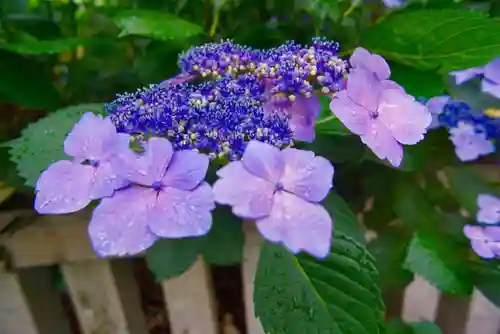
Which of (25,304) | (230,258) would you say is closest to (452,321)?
(230,258)

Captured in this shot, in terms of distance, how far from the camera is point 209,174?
1.26 feet

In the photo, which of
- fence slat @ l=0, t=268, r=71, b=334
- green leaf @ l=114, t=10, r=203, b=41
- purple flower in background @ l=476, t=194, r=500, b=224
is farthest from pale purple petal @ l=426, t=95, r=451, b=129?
fence slat @ l=0, t=268, r=71, b=334

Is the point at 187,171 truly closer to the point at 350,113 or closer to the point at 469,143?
the point at 350,113

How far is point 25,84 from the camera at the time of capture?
56 centimetres

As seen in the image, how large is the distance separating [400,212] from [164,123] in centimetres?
38

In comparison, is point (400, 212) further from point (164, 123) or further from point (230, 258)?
point (164, 123)

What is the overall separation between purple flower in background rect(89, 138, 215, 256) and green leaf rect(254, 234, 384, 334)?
136 mm

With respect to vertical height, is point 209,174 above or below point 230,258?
above

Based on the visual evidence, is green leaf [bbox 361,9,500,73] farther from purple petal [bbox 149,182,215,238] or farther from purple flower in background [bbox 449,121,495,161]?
purple petal [bbox 149,182,215,238]

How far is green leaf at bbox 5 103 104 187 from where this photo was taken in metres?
0.39

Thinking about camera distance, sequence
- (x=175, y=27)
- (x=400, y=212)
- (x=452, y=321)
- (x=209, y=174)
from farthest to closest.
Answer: (x=452, y=321) < (x=400, y=212) < (x=175, y=27) < (x=209, y=174)

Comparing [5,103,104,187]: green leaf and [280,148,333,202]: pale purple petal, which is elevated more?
[280,148,333,202]: pale purple petal

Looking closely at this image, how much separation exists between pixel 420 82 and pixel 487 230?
0.14 meters

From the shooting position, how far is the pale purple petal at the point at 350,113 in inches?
11.6
